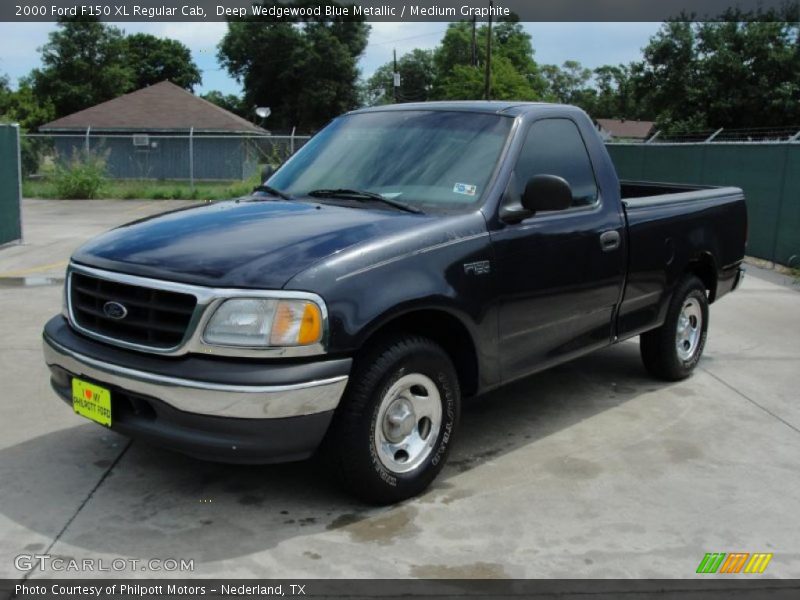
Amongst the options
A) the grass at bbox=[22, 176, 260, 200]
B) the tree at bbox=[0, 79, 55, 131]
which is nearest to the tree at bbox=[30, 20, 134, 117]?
the tree at bbox=[0, 79, 55, 131]

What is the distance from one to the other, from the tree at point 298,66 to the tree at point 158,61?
495 inches

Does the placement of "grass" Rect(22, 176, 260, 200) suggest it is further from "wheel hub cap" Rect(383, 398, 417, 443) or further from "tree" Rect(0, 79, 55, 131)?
"tree" Rect(0, 79, 55, 131)

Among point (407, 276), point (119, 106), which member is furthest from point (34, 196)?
point (407, 276)

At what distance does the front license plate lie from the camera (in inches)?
153

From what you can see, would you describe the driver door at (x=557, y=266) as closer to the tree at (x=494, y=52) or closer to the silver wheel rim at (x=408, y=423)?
the silver wheel rim at (x=408, y=423)

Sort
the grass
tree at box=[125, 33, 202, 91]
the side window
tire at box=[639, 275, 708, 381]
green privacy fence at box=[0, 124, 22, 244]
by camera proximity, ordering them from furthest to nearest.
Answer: tree at box=[125, 33, 202, 91], the grass, green privacy fence at box=[0, 124, 22, 244], tire at box=[639, 275, 708, 381], the side window

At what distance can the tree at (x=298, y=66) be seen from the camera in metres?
67.2

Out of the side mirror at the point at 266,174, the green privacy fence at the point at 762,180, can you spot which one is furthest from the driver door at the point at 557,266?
the green privacy fence at the point at 762,180

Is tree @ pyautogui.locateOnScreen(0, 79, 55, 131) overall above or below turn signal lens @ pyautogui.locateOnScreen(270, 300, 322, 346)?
above

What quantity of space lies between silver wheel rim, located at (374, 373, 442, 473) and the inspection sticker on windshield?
3.49 ft

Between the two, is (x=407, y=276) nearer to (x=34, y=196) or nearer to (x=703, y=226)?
(x=703, y=226)

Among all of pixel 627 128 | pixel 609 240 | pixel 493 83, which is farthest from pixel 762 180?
pixel 627 128

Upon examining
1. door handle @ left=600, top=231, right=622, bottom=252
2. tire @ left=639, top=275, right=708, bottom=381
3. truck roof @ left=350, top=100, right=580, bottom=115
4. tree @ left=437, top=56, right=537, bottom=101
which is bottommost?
tire @ left=639, top=275, right=708, bottom=381

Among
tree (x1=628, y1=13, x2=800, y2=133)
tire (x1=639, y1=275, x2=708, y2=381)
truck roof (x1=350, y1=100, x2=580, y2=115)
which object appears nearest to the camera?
truck roof (x1=350, y1=100, x2=580, y2=115)
